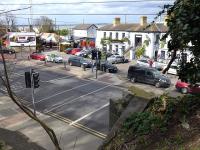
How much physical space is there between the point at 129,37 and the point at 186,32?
164 feet

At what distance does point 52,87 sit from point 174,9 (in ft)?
80.9

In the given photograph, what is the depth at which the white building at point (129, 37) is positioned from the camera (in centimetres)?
5175

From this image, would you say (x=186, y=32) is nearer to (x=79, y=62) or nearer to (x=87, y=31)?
(x=79, y=62)

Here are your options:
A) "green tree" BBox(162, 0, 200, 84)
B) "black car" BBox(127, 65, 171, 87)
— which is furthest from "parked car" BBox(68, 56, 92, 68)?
"green tree" BBox(162, 0, 200, 84)

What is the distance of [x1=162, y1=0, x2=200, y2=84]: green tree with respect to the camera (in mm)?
6438

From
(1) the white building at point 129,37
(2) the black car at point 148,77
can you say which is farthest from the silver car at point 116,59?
(2) the black car at point 148,77

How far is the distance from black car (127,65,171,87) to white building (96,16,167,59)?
59.0 feet

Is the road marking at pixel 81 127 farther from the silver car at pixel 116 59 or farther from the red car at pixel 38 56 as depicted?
the red car at pixel 38 56

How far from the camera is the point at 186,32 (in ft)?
21.2

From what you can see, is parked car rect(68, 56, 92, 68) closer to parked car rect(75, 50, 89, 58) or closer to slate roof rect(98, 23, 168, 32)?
parked car rect(75, 50, 89, 58)

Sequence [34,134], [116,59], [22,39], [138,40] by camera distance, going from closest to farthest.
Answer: [34,134] → [116,59] → [138,40] → [22,39]

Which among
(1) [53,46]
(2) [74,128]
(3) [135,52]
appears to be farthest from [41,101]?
(1) [53,46]

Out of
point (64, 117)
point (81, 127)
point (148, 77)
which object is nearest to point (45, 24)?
point (148, 77)

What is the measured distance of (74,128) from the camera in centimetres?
1920
